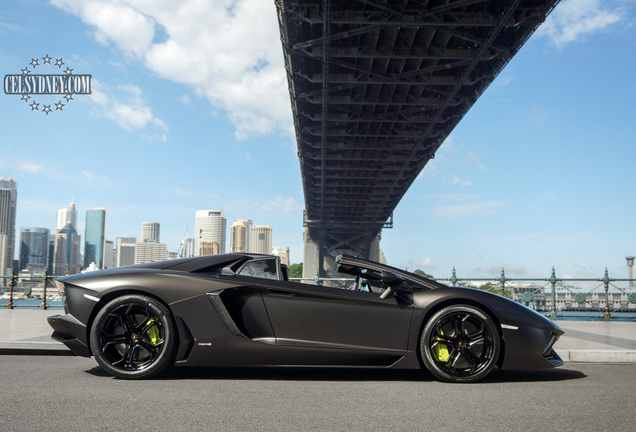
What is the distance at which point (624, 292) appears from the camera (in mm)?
13734

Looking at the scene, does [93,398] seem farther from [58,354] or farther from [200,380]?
[58,354]

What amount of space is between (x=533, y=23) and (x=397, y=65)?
22.9ft

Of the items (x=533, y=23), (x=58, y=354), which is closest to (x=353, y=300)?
(x=58, y=354)

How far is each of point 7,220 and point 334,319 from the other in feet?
631

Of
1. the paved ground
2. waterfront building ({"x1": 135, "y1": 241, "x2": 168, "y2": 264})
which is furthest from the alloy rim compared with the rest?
waterfront building ({"x1": 135, "y1": 241, "x2": 168, "y2": 264})

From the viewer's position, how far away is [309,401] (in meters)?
3.57

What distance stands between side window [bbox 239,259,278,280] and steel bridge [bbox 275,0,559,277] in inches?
736

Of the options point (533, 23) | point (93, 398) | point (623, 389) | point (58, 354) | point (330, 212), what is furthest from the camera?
point (330, 212)

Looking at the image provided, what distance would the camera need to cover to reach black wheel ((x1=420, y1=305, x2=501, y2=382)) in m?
4.27

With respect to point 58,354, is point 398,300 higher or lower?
higher

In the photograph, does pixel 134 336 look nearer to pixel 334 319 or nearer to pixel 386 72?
pixel 334 319

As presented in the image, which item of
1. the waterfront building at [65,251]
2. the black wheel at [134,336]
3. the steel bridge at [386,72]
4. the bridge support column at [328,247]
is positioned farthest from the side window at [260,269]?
the waterfront building at [65,251]

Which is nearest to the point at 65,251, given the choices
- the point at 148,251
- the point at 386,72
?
the point at 148,251

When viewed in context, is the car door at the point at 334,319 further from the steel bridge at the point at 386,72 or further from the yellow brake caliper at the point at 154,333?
the steel bridge at the point at 386,72
